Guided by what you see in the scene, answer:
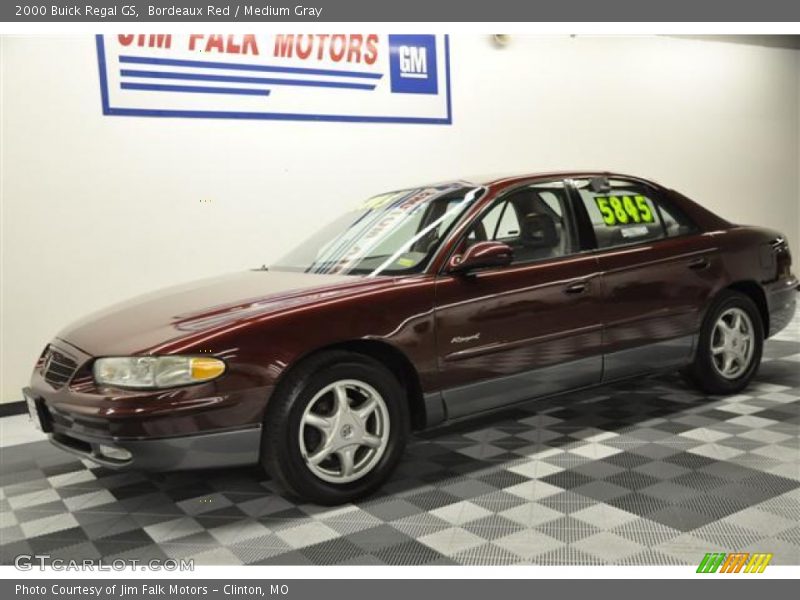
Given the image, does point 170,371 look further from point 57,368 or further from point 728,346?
point 728,346

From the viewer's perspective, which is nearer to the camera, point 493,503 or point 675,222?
point 493,503

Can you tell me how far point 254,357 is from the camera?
Answer: 270 centimetres

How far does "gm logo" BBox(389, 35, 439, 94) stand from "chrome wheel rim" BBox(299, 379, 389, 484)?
388 centimetres

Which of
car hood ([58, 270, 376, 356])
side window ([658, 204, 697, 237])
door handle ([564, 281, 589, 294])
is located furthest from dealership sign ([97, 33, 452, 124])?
door handle ([564, 281, 589, 294])

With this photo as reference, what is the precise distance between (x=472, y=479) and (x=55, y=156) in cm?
364

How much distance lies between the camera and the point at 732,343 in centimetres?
426

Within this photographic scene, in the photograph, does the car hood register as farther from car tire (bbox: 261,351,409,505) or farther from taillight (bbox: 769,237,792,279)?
taillight (bbox: 769,237,792,279)

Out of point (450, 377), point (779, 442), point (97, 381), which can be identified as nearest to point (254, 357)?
point (97, 381)

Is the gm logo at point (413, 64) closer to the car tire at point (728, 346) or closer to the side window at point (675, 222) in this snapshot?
the side window at point (675, 222)

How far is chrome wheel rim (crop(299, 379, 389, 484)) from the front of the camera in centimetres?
286

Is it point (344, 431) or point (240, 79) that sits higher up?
point (240, 79)

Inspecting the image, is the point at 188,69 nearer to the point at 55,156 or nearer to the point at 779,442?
the point at 55,156

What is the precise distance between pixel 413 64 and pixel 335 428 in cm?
Answer: 425

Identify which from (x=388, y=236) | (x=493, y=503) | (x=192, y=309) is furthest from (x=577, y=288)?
(x=192, y=309)
